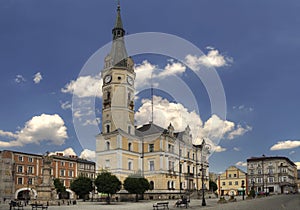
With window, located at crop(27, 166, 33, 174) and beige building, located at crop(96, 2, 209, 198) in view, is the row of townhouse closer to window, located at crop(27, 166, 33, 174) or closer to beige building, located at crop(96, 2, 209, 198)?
beige building, located at crop(96, 2, 209, 198)

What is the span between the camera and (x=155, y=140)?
7075cm

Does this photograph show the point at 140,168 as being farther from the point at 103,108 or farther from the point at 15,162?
the point at 15,162

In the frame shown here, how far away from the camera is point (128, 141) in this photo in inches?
2697

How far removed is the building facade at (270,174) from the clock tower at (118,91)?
60.7 m

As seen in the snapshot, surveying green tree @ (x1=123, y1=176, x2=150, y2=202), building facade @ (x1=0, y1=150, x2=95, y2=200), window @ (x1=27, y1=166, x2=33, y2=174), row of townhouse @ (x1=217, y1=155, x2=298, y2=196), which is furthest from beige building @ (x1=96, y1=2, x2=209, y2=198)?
row of townhouse @ (x1=217, y1=155, x2=298, y2=196)

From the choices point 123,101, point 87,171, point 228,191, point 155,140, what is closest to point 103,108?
point 123,101

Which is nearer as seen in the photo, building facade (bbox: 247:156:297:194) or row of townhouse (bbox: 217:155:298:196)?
row of townhouse (bbox: 217:155:298:196)

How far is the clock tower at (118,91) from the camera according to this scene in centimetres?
6888

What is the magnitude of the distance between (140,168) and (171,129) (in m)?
10.7

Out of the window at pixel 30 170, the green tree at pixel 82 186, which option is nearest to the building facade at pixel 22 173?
the window at pixel 30 170

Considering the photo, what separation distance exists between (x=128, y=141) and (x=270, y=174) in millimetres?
65725

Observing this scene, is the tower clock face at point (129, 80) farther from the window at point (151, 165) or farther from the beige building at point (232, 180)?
the beige building at point (232, 180)

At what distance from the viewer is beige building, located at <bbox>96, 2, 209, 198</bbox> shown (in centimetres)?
6650

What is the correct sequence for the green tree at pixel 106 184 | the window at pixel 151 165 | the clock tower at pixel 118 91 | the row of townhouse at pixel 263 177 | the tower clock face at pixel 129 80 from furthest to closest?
the row of townhouse at pixel 263 177
the tower clock face at pixel 129 80
the window at pixel 151 165
the clock tower at pixel 118 91
the green tree at pixel 106 184
